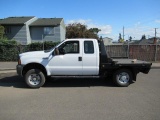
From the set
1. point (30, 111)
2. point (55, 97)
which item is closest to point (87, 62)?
point (55, 97)

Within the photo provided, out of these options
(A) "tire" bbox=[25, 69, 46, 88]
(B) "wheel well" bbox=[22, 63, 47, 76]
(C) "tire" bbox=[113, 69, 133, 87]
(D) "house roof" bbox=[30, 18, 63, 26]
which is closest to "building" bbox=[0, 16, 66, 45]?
(D) "house roof" bbox=[30, 18, 63, 26]

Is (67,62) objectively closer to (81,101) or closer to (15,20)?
(81,101)

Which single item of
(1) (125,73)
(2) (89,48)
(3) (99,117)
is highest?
(2) (89,48)

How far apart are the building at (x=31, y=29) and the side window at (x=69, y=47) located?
3013cm

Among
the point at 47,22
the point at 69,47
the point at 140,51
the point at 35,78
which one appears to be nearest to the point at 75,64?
the point at 69,47

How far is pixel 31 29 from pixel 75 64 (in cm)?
3274

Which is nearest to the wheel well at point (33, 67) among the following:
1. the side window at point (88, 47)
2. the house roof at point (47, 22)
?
the side window at point (88, 47)

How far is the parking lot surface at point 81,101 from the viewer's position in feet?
19.2

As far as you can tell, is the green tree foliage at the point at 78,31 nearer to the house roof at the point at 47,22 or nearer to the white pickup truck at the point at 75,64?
the house roof at the point at 47,22

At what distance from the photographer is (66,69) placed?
31.1 ft

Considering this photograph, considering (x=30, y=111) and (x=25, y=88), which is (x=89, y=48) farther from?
(x=30, y=111)

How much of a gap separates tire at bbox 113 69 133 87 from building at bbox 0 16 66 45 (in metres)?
30.8

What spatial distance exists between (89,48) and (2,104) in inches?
163

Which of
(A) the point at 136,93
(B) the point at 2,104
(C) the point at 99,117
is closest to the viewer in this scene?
(C) the point at 99,117
